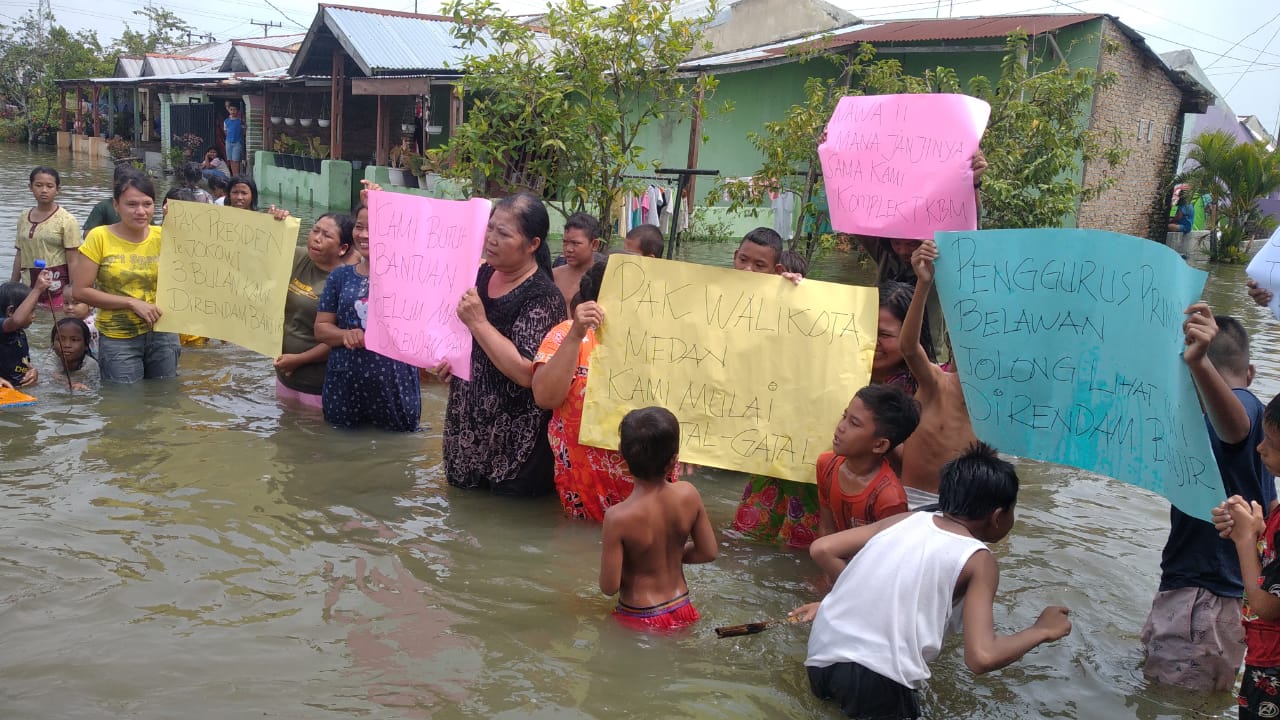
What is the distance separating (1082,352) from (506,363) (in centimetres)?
232

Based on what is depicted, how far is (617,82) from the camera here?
8.05 metres

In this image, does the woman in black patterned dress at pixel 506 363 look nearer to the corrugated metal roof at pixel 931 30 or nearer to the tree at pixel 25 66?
the corrugated metal roof at pixel 931 30

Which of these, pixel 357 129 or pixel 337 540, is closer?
pixel 337 540

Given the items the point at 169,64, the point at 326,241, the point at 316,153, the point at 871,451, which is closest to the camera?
the point at 871,451

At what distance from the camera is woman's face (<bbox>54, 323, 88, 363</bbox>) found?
7094 mm

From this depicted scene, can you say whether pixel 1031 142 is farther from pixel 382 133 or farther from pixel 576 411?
pixel 382 133

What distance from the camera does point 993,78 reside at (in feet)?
57.8

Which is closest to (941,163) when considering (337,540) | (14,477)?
(337,540)

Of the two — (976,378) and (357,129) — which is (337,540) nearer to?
(976,378)

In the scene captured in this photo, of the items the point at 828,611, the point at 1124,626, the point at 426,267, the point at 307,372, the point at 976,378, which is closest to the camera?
the point at 828,611

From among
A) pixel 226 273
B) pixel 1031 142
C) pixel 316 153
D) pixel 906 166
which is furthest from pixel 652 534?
pixel 316 153

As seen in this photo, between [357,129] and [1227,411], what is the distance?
2564 cm

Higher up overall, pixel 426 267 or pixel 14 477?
pixel 426 267

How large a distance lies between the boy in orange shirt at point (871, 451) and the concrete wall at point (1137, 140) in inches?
626
